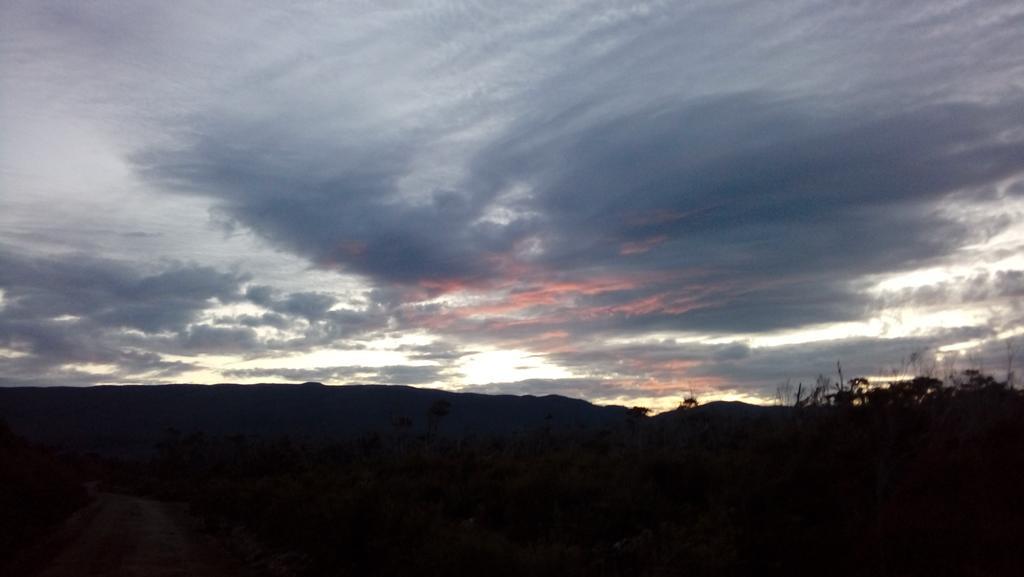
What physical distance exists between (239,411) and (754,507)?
13341 centimetres

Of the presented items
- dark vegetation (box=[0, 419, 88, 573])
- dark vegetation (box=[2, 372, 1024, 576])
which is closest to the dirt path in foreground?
dark vegetation (box=[0, 419, 88, 573])

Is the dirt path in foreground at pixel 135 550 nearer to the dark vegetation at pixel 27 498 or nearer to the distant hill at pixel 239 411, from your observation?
the dark vegetation at pixel 27 498

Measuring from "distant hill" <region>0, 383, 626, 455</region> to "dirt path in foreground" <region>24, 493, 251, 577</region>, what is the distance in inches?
3522

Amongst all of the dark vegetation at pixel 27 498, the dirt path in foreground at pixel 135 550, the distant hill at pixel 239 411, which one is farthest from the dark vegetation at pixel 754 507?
the distant hill at pixel 239 411

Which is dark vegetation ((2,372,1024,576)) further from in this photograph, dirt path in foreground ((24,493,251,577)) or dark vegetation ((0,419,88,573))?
dark vegetation ((0,419,88,573))

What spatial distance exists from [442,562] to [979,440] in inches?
357

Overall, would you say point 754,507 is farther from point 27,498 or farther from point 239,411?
point 239,411

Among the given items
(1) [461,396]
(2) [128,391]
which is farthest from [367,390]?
(2) [128,391]

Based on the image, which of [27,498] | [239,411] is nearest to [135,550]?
[27,498]

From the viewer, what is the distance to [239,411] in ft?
443

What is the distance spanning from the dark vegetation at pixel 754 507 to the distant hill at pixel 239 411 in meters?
100.0

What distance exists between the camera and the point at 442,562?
12664 millimetres

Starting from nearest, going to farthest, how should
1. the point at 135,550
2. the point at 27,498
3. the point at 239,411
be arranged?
the point at 135,550 → the point at 27,498 → the point at 239,411

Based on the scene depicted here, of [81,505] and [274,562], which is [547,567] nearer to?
[274,562]
